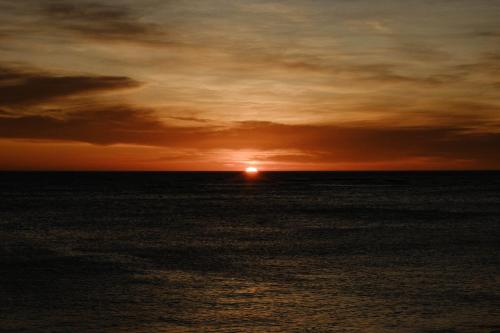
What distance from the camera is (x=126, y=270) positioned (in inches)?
1209

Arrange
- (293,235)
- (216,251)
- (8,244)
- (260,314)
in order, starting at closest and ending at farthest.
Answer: (260,314)
(216,251)
(8,244)
(293,235)

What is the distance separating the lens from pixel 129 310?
21.8 m

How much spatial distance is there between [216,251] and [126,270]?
8132 mm

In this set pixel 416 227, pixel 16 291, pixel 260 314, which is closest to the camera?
pixel 260 314

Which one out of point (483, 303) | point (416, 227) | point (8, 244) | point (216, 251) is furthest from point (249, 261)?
point (416, 227)

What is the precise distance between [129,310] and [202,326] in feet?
11.4

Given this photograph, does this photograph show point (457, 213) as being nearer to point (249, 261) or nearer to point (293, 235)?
→ point (293, 235)

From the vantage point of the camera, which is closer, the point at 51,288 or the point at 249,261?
the point at 51,288

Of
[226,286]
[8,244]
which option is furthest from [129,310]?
[8,244]

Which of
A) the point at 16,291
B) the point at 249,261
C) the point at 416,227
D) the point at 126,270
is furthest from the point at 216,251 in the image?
the point at 416,227

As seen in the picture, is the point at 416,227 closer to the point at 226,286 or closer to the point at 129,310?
the point at 226,286

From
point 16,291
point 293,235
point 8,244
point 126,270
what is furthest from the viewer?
point 293,235

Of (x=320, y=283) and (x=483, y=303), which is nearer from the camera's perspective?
(x=483, y=303)

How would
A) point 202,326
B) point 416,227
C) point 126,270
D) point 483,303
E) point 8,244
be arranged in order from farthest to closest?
point 416,227
point 8,244
point 126,270
point 483,303
point 202,326
